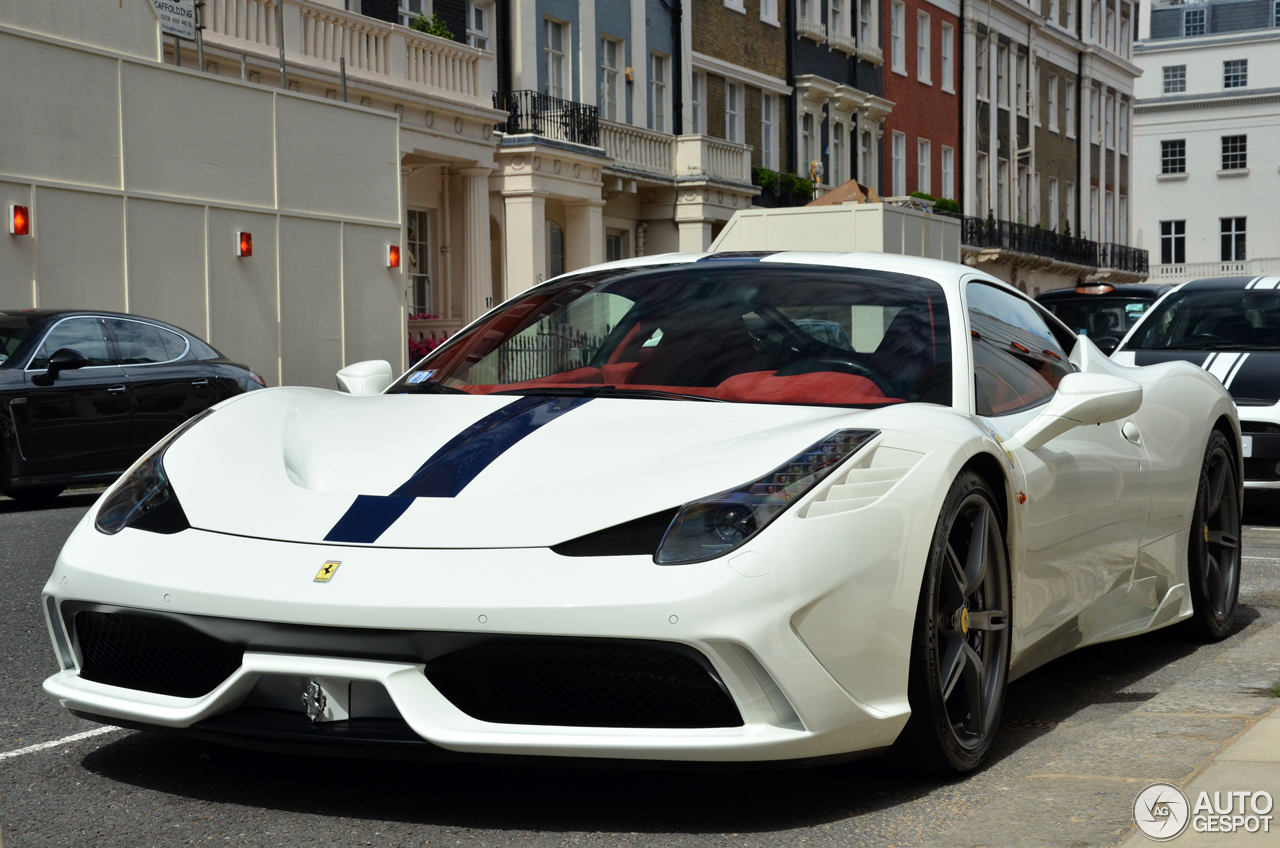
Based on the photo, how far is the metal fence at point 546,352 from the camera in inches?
187

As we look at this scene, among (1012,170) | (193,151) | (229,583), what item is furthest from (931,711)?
(1012,170)

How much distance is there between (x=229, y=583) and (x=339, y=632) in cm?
29

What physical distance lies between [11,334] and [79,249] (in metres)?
6.00

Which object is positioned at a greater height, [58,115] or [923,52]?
[923,52]

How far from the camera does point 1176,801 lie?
347 centimetres

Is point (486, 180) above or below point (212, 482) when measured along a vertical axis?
above

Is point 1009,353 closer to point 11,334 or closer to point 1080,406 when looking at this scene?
point 1080,406

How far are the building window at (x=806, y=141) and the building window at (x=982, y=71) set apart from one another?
42.2 ft

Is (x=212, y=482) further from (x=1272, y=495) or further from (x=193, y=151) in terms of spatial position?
(x=193, y=151)

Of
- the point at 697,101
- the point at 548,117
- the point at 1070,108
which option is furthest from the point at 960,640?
the point at 1070,108

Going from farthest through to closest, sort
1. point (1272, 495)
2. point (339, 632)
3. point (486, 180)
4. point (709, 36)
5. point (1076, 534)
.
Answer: point (709, 36) < point (486, 180) < point (1272, 495) < point (1076, 534) < point (339, 632)

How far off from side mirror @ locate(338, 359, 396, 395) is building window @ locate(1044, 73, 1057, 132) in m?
54.8

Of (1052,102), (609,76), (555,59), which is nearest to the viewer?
(555,59)

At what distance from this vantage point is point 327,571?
3373 mm
